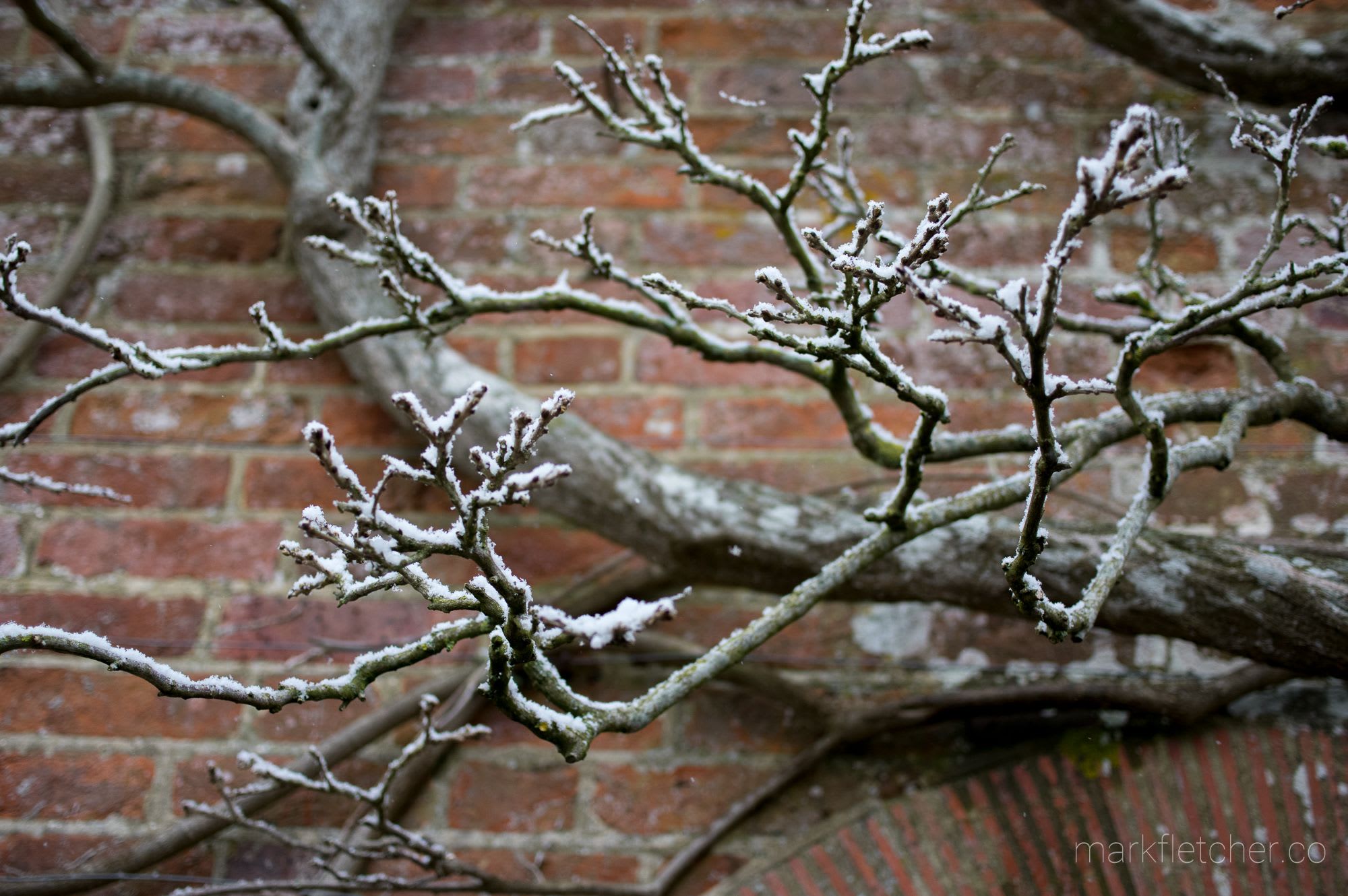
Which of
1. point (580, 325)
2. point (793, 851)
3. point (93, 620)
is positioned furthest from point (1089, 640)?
point (93, 620)

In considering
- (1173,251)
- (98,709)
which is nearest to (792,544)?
(1173,251)

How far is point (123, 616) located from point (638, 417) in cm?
81

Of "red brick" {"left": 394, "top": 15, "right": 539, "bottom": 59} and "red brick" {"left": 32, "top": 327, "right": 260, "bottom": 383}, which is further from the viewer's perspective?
"red brick" {"left": 394, "top": 15, "right": 539, "bottom": 59}

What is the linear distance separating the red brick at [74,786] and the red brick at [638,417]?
797 millimetres

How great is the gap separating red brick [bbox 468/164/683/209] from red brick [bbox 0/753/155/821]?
1.01 meters

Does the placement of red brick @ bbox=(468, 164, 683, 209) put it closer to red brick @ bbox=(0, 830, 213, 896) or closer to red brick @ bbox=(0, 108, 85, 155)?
red brick @ bbox=(0, 108, 85, 155)

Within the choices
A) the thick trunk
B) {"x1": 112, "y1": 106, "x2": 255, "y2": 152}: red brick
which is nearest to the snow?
the thick trunk

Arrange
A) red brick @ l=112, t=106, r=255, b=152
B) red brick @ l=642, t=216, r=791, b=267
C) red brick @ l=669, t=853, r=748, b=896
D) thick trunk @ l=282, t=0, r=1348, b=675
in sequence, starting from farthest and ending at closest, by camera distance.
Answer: red brick @ l=112, t=106, r=255, b=152 → red brick @ l=642, t=216, r=791, b=267 → red brick @ l=669, t=853, r=748, b=896 → thick trunk @ l=282, t=0, r=1348, b=675

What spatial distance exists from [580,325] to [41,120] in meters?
1.06

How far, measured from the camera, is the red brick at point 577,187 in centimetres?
165

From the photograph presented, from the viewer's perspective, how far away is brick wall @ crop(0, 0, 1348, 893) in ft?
4.36

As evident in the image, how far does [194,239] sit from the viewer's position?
5.39 feet

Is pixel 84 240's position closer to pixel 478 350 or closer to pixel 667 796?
pixel 478 350

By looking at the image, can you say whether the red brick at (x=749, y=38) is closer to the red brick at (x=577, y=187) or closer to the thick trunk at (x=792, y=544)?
the red brick at (x=577, y=187)
